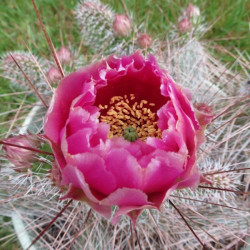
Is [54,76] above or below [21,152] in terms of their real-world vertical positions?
above

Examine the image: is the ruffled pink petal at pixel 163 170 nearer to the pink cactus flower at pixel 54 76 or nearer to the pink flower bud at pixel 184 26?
the pink cactus flower at pixel 54 76

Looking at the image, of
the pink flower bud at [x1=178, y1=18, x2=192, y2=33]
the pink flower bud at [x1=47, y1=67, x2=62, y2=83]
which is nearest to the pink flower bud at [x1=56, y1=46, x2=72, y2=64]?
the pink flower bud at [x1=47, y1=67, x2=62, y2=83]

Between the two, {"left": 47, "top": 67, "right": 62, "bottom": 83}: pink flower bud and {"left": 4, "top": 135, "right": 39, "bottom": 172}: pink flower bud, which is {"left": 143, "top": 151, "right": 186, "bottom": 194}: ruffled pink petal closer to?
{"left": 4, "top": 135, "right": 39, "bottom": 172}: pink flower bud

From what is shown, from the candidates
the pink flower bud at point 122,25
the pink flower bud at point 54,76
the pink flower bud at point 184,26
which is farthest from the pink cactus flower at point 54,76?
the pink flower bud at point 184,26

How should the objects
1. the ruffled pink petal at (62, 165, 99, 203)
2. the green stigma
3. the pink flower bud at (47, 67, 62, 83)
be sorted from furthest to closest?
1. the pink flower bud at (47, 67, 62, 83)
2. the green stigma
3. the ruffled pink petal at (62, 165, 99, 203)

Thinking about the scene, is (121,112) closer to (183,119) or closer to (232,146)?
(183,119)

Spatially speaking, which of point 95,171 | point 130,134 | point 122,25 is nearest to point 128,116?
point 130,134

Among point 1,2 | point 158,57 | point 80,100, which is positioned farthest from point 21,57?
point 1,2

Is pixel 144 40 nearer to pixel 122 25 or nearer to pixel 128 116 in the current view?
pixel 122 25
